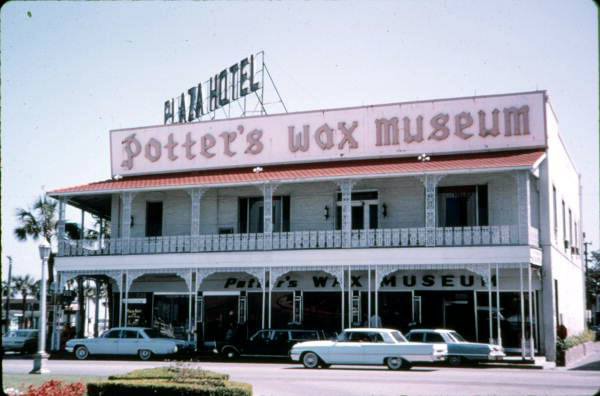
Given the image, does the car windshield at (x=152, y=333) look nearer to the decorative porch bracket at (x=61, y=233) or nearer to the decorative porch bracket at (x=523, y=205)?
the decorative porch bracket at (x=61, y=233)

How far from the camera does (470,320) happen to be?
28828mm

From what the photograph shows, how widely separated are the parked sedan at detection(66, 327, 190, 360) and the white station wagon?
669 cm

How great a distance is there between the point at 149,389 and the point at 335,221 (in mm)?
17554

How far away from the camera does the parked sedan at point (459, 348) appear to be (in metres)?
23.5

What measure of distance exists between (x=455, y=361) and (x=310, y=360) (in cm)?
473

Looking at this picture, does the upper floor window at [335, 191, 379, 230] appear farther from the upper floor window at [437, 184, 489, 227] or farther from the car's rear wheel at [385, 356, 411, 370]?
the car's rear wheel at [385, 356, 411, 370]

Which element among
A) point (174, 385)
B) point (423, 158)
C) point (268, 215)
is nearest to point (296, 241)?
point (268, 215)

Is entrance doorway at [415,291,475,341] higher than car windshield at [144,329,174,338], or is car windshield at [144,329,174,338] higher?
entrance doorway at [415,291,475,341]

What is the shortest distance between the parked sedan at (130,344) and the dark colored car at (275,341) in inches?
93.1

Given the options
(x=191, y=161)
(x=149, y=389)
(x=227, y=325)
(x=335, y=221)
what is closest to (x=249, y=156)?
(x=191, y=161)

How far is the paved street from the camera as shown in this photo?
16.8 meters

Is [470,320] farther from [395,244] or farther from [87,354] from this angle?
[87,354]

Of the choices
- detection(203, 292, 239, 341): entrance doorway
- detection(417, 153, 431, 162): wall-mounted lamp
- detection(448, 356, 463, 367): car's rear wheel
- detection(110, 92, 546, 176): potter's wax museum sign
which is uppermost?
detection(110, 92, 546, 176): potter's wax museum sign

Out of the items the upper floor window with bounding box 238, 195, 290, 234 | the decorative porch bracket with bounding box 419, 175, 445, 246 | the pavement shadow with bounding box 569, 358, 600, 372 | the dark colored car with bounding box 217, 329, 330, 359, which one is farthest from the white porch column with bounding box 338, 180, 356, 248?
the pavement shadow with bounding box 569, 358, 600, 372
